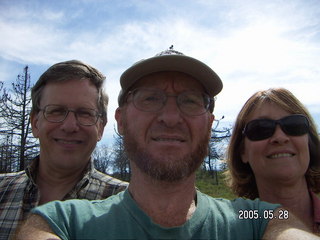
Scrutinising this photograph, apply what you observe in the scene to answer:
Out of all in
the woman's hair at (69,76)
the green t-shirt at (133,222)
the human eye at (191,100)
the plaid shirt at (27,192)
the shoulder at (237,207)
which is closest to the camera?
the green t-shirt at (133,222)

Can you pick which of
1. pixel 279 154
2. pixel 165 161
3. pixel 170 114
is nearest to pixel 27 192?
pixel 165 161

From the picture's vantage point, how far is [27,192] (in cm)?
275

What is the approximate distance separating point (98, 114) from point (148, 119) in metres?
1.03

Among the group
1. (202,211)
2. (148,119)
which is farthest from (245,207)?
(148,119)

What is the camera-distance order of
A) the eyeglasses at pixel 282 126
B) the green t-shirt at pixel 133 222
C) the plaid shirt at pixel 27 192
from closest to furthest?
the green t-shirt at pixel 133 222 → the plaid shirt at pixel 27 192 → the eyeglasses at pixel 282 126

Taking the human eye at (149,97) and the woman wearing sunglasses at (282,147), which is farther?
the woman wearing sunglasses at (282,147)

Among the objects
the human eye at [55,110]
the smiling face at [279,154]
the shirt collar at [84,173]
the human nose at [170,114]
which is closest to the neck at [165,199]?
the human nose at [170,114]

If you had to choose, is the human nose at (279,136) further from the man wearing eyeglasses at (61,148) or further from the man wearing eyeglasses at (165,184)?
the man wearing eyeglasses at (61,148)

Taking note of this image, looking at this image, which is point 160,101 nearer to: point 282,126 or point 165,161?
point 165,161

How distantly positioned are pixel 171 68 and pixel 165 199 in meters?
1.00

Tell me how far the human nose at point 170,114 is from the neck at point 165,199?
428mm

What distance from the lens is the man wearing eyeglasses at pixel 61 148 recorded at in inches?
108

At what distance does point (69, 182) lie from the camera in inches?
114

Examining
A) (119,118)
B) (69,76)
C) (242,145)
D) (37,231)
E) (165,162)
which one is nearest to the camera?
(37,231)
